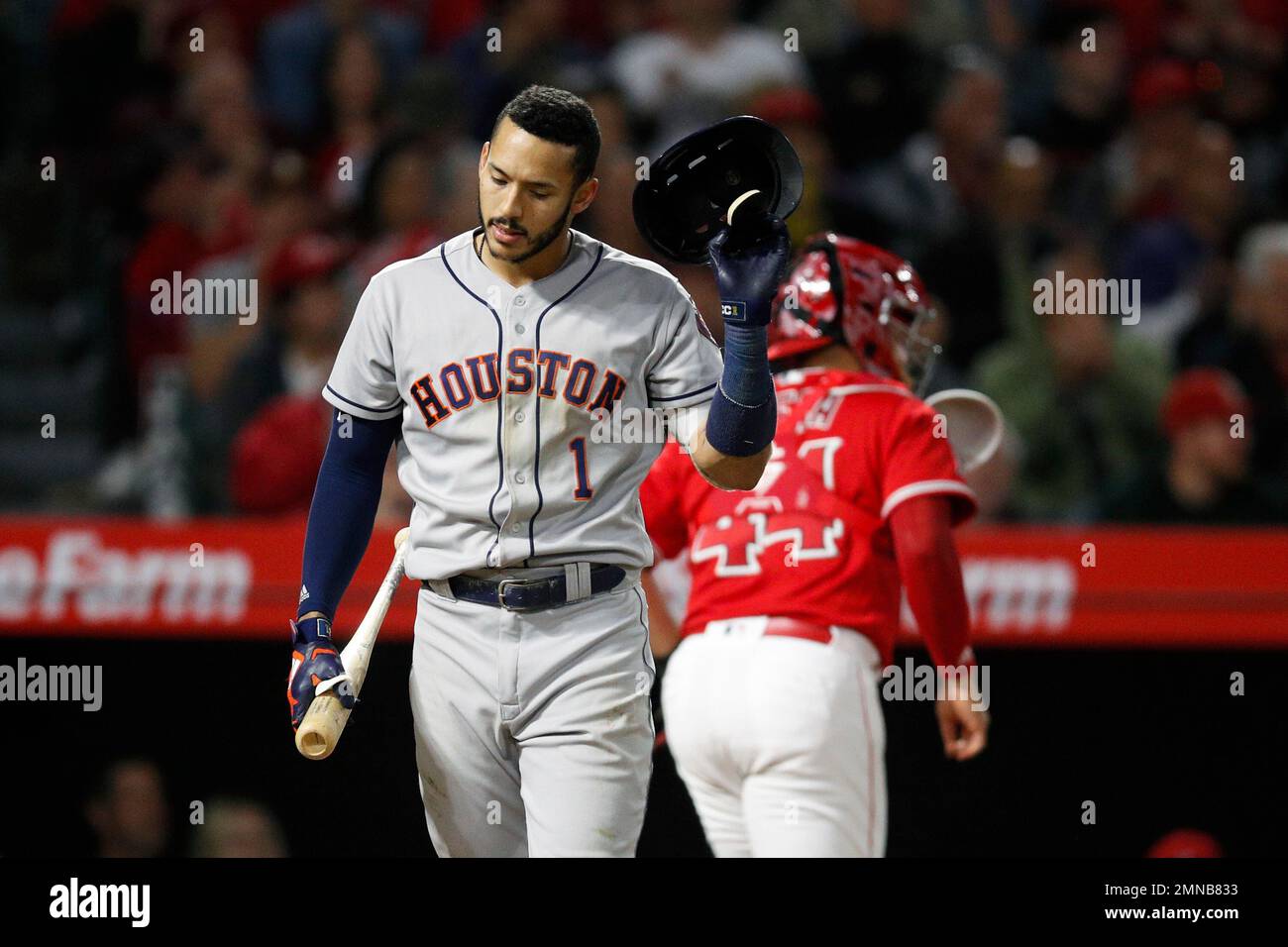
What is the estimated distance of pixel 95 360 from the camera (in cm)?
617

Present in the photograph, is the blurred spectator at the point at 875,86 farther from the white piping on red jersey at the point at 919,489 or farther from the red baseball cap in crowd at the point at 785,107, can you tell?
the white piping on red jersey at the point at 919,489

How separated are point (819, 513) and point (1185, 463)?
2160mm

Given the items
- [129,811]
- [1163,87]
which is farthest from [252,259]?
[1163,87]

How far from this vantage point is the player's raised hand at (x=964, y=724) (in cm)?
364

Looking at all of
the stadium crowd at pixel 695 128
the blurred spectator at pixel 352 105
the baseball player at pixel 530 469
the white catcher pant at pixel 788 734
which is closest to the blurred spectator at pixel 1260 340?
the stadium crowd at pixel 695 128

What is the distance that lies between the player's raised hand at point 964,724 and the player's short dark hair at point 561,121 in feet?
4.63

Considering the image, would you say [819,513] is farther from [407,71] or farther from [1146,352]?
[407,71]

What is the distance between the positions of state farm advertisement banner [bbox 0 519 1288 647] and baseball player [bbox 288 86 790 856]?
5.62 feet

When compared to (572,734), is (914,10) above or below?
above

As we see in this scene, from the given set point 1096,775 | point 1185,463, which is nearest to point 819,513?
point 1096,775

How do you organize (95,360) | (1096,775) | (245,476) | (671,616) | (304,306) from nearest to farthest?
(671,616)
(1096,775)
(245,476)
(304,306)
(95,360)
